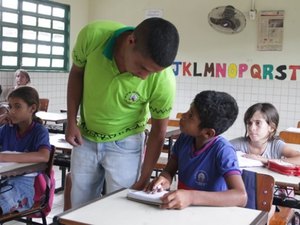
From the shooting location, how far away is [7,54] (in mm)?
5758

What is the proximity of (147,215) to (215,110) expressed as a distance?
2.13 ft

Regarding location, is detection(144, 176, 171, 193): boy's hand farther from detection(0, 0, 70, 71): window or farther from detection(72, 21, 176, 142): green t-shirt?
detection(0, 0, 70, 71): window

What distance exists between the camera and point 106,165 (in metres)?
1.79

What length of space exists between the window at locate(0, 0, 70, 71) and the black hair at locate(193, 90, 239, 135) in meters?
4.41

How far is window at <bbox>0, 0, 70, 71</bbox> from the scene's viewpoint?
5.73m

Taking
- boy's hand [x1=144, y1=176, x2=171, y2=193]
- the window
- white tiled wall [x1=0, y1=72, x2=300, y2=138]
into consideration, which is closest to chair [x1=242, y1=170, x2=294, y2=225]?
boy's hand [x1=144, y1=176, x2=171, y2=193]

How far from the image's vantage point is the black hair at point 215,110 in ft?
6.13

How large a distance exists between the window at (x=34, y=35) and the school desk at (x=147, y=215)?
4.67 m

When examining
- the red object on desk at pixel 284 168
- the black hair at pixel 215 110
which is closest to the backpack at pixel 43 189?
the black hair at pixel 215 110

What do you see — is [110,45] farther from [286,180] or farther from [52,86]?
[52,86]

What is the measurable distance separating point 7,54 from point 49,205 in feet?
12.0

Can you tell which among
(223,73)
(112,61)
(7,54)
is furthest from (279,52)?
(112,61)

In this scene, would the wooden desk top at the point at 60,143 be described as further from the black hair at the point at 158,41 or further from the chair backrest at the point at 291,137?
the chair backrest at the point at 291,137

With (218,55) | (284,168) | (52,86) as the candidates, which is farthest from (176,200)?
(52,86)
